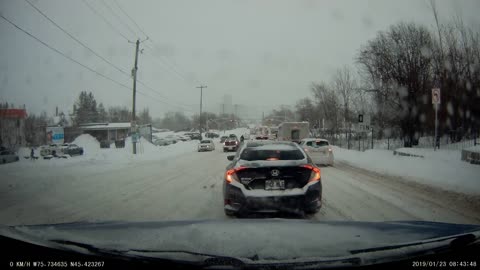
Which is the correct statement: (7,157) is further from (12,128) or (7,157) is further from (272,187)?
(272,187)

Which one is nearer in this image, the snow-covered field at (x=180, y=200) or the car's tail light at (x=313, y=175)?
the car's tail light at (x=313, y=175)

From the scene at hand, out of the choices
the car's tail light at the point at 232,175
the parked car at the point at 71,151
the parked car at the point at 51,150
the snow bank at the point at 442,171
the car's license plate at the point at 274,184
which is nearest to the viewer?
the car's license plate at the point at 274,184

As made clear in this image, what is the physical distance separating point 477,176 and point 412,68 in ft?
54.9

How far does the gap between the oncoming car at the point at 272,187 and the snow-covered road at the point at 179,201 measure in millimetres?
879

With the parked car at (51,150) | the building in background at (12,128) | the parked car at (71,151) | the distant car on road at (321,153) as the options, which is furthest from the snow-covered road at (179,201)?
the parked car at (71,151)

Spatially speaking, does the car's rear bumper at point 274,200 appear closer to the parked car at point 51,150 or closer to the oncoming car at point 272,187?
the oncoming car at point 272,187

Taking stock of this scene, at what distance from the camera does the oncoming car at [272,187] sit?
529cm

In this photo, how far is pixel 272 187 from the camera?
5.39 meters

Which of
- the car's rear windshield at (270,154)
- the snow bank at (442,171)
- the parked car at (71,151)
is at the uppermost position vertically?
the car's rear windshield at (270,154)

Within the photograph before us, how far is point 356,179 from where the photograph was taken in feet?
39.0

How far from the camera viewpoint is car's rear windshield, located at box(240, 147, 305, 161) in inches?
235

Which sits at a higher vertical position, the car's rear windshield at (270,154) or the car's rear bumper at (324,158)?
the car's rear windshield at (270,154)

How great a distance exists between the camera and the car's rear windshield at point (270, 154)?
596 cm

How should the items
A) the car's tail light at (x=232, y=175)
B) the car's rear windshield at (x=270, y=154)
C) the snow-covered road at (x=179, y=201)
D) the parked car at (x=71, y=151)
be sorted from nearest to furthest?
the car's tail light at (x=232, y=175) < the car's rear windshield at (x=270, y=154) < the snow-covered road at (x=179, y=201) < the parked car at (x=71, y=151)
